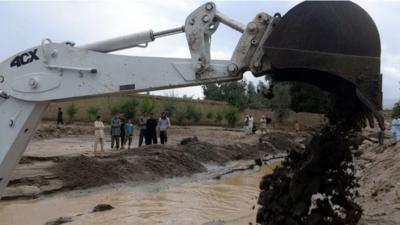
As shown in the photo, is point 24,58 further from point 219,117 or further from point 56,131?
point 219,117

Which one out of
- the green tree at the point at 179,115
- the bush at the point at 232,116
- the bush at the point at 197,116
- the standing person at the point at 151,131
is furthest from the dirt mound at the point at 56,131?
the bush at the point at 232,116

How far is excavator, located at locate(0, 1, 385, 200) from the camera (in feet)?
13.7

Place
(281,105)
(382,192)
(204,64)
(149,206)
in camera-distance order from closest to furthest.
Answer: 1. (204,64)
2. (382,192)
3. (149,206)
4. (281,105)

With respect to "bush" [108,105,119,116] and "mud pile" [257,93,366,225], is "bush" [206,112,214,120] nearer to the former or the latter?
"bush" [108,105,119,116]

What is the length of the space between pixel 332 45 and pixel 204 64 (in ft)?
3.88

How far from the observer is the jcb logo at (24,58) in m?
5.21

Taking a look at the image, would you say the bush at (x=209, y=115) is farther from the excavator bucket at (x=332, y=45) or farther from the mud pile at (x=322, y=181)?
the excavator bucket at (x=332, y=45)

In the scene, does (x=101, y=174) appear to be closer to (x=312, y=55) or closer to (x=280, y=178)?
(x=280, y=178)

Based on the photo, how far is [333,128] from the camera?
16.3 feet

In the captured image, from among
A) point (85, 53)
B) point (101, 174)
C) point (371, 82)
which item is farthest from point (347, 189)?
point (101, 174)

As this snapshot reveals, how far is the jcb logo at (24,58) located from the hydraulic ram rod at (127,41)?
19.7 inches

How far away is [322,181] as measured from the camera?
16.8 feet

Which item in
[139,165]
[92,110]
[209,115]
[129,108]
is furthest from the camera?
[209,115]

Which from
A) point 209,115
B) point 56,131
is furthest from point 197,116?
point 56,131
